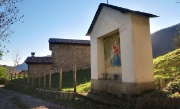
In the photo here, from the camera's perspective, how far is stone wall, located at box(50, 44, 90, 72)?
95.5 ft

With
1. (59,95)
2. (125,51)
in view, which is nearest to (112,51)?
(125,51)

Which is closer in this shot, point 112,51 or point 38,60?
point 112,51

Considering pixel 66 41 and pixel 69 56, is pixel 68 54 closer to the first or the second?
pixel 69 56

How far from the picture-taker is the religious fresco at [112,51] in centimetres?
1090

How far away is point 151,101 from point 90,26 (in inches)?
294

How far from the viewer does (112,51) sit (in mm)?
11531

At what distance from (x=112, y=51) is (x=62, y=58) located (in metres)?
18.6

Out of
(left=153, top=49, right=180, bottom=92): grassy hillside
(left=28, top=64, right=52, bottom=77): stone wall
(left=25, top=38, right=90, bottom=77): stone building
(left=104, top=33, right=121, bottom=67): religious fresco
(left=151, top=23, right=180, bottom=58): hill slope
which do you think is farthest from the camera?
(left=151, top=23, right=180, bottom=58): hill slope

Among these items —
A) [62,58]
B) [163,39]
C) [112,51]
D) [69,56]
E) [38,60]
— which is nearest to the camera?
[112,51]

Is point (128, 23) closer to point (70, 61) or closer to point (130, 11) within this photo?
point (130, 11)

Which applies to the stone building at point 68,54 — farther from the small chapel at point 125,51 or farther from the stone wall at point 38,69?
the small chapel at point 125,51

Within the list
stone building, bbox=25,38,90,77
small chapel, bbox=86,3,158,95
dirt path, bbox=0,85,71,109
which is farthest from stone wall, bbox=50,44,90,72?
small chapel, bbox=86,3,158,95

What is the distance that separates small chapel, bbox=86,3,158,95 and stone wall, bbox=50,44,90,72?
1746cm

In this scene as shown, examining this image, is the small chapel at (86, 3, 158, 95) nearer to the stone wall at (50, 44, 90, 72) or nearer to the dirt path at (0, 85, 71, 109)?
the dirt path at (0, 85, 71, 109)
